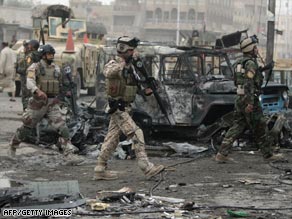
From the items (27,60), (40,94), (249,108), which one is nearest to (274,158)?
(249,108)

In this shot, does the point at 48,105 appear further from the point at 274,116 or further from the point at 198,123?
the point at 274,116

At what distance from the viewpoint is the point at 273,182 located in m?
7.65

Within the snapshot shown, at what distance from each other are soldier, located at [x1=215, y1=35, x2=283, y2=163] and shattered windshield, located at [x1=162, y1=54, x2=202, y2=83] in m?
1.83

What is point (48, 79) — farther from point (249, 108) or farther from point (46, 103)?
point (249, 108)

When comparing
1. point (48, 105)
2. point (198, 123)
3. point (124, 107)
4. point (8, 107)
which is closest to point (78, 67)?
point (8, 107)

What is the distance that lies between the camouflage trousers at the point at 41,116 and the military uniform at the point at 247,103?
2190 mm

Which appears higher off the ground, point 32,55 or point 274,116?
point 32,55

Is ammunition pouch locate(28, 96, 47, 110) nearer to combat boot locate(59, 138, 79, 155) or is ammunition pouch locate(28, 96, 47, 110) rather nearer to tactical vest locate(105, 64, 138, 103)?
combat boot locate(59, 138, 79, 155)

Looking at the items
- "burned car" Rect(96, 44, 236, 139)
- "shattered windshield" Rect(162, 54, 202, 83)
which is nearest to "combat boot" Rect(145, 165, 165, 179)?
"burned car" Rect(96, 44, 236, 139)

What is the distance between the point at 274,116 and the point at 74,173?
3.45 metres

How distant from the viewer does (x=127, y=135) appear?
7543mm

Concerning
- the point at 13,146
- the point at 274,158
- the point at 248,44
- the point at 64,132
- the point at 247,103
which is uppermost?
the point at 248,44

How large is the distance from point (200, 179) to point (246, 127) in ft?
5.51

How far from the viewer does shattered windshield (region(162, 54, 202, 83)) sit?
35.3 feet
